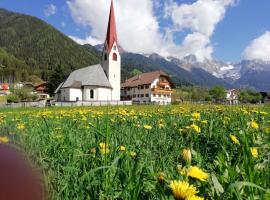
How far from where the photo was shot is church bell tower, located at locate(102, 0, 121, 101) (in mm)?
68062

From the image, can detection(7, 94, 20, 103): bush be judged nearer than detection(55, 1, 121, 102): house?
No

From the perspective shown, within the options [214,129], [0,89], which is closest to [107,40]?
[214,129]

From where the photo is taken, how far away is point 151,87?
8800cm

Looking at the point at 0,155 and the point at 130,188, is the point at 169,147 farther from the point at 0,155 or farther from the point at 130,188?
the point at 0,155

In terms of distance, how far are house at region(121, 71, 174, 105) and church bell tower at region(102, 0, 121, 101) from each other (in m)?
17.9

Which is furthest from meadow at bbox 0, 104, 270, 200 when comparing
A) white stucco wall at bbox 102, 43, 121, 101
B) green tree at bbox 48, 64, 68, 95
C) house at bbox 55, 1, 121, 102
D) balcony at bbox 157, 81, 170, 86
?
green tree at bbox 48, 64, 68, 95

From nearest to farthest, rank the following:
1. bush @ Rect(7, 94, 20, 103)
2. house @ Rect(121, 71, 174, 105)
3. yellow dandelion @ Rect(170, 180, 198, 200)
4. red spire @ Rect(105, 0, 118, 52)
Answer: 1. yellow dandelion @ Rect(170, 180, 198, 200)
2. red spire @ Rect(105, 0, 118, 52)
3. bush @ Rect(7, 94, 20, 103)
4. house @ Rect(121, 71, 174, 105)

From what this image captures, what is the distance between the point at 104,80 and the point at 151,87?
23.5 metres

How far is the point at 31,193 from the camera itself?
845mm

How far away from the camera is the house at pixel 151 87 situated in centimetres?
8800

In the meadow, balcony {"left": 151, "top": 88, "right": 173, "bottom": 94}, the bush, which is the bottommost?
the meadow

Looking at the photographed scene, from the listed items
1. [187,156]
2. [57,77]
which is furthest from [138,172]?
[57,77]

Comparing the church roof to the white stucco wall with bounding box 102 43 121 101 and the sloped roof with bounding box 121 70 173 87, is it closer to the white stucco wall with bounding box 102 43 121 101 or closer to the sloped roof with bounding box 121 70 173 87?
the white stucco wall with bounding box 102 43 121 101

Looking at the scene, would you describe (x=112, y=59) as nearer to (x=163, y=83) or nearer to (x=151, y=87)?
(x=151, y=87)
